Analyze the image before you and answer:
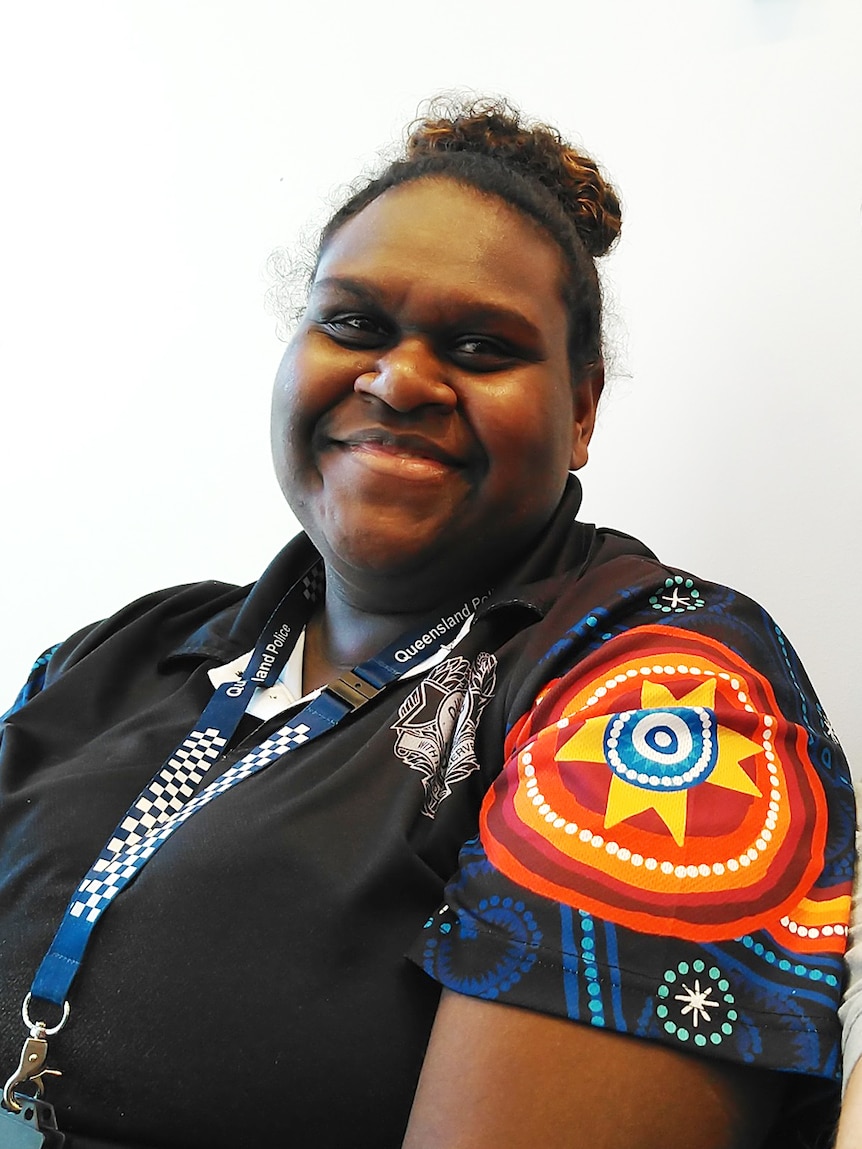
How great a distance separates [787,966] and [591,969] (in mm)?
119

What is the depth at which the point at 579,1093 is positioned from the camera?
1.83ft

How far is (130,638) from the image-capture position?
107 cm

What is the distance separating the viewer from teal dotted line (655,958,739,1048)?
0.56m

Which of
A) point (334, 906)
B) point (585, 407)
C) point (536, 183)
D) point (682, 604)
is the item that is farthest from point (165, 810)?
point (536, 183)

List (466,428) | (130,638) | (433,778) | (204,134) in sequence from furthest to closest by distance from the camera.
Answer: (204,134)
(130,638)
(466,428)
(433,778)

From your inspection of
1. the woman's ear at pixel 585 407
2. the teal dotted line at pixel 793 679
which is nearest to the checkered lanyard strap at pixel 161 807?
the woman's ear at pixel 585 407

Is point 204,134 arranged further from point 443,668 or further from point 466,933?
point 466,933

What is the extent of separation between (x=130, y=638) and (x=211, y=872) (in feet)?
1.33

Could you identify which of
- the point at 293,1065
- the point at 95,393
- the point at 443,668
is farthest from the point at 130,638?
the point at 95,393

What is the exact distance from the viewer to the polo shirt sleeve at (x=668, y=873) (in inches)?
22.7

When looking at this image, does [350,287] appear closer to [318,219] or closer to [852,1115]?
[318,219]

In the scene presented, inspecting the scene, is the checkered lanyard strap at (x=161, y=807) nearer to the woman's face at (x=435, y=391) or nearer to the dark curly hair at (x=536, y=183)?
the woman's face at (x=435, y=391)

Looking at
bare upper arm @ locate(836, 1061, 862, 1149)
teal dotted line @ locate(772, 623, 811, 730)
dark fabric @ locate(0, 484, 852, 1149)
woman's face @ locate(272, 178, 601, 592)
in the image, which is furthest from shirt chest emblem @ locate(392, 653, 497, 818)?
bare upper arm @ locate(836, 1061, 862, 1149)

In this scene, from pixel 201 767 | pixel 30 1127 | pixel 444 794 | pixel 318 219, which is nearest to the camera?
pixel 30 1127
